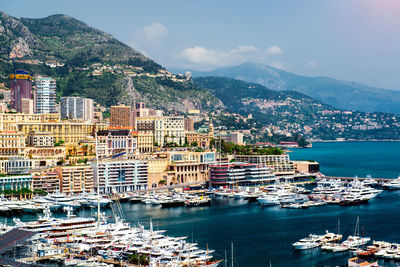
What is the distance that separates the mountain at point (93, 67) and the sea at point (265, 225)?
8524 cm

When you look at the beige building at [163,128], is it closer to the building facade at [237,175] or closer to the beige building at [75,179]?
the building facade at [237,175]

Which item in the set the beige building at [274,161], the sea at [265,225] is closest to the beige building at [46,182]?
the sea at [265,225]

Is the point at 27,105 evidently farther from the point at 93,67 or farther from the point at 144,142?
the point at 93,67

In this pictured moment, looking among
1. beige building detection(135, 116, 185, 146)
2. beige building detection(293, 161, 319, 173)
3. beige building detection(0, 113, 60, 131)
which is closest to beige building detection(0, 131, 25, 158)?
beige building detection(0, 113, 60, 131)

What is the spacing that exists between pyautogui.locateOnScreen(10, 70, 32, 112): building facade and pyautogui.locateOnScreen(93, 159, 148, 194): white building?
44.5 metres

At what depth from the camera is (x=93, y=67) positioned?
168 metres

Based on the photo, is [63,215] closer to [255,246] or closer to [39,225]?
[39,225]

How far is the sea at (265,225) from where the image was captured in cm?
4650

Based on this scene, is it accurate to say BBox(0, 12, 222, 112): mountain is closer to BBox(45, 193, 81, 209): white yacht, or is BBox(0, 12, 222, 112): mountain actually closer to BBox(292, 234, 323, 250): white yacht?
BBox(45, 193, 81, 209): white yacht

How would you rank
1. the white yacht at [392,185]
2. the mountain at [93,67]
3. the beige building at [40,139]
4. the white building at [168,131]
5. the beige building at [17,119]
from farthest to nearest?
the mountain at [93,67] → the white building at [168,131] → the beige building at [17,119] → the beige building at [40,139] → the white yacht at [392,185]

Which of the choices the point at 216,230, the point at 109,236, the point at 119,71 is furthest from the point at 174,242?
the point at 119,71

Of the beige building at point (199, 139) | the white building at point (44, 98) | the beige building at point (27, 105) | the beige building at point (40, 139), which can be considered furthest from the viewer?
the white building at point (44, 98)

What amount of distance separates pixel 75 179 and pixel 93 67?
307 feet

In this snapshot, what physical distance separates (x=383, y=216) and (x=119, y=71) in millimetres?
113147
